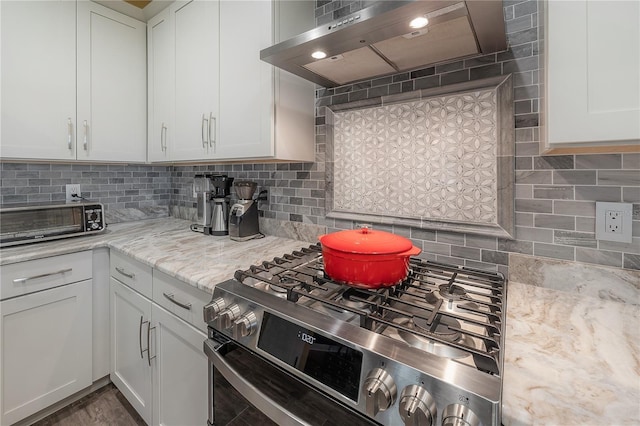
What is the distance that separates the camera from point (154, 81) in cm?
196

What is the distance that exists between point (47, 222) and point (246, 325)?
1587mm

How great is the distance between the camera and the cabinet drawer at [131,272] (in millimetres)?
1363

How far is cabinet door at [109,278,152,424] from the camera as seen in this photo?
1.40 m

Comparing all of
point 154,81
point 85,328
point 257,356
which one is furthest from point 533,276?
point 154,81

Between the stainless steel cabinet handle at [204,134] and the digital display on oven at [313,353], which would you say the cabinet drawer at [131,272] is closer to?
the stainless steel cabinet handle at [204,134]

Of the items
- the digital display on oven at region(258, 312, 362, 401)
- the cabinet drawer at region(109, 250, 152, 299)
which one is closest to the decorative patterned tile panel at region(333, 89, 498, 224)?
the digital display on oven at region(258, 312, 362, 401)

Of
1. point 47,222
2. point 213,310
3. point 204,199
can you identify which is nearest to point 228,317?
point 213,310

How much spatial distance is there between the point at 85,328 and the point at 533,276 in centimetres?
218

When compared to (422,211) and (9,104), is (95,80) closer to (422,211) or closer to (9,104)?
(9,104)

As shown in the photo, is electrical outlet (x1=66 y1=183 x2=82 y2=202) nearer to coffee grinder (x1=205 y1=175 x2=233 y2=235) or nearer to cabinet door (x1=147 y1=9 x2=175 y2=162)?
cabinet door (x1=147 y1=9 x2=175 y2=162)

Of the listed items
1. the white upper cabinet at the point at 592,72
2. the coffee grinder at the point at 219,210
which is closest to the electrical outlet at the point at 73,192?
the coffee grinder at the point at 219,210

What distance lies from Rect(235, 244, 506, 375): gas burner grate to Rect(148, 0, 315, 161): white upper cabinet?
610mm

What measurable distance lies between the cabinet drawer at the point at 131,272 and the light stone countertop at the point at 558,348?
0.07 meters

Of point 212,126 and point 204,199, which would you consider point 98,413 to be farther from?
point 212,126
